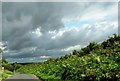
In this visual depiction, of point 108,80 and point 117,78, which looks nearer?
point 117,78

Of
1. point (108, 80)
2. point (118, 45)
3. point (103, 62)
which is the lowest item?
point (108, 80)

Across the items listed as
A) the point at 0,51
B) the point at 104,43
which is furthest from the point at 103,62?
the point at 104,43

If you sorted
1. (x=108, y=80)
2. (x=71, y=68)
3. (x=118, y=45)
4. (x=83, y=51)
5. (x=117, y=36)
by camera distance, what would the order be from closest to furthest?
(x=108, y=80) < (x=71, y=68) < (x=118, y=45) < (x=117, y=36) < (x=83, y=51)

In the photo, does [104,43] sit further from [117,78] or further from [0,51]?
[117,78]

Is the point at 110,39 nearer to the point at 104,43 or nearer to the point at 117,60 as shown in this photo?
the point at 104,43

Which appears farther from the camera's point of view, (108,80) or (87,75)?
(87,75)

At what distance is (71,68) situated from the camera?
107ft

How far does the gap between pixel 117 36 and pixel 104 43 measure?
2.37 m

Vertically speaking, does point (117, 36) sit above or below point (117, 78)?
above

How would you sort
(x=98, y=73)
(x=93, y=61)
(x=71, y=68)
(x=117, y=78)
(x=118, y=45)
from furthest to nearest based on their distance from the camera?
(x=118, y=45), (x=71, y=68), (x=93, y=61), (x=98, y=73), (x=117, y=78)

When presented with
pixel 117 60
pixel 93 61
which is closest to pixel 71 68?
pixel 93 61

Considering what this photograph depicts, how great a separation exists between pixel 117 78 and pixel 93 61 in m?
7.62

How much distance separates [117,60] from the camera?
25578 millimetres

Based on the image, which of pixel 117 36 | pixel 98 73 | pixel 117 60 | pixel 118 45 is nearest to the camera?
pixel 98 73
